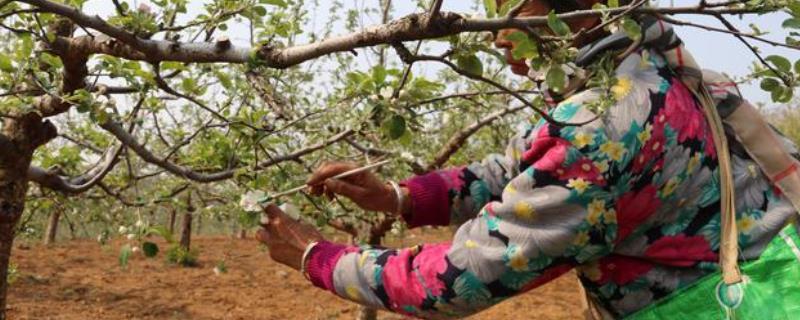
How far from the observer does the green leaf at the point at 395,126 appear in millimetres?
1564

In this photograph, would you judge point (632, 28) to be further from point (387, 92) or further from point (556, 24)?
point (387, 92)

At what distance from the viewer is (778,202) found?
1.50m

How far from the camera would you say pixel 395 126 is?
158 centimetres

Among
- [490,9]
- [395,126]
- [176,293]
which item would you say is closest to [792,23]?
[490,9]

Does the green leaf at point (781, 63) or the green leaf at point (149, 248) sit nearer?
the green leaf at point (781, 63)

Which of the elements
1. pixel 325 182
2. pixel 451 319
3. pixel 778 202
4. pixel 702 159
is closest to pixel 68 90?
pixel 325 182

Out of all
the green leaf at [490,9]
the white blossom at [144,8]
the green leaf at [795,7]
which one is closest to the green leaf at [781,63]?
the green leaf at [795,7]

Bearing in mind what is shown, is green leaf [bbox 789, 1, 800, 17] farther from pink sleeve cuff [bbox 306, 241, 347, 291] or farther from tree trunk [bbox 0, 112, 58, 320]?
tree trunk [bbox 0, 112, 58, 320]

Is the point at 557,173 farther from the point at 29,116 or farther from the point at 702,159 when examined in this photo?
the point at 29,116

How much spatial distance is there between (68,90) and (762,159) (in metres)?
2.27

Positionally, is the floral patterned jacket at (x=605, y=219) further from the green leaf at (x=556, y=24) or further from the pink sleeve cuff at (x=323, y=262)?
the green leaf at (x=556, y=24)

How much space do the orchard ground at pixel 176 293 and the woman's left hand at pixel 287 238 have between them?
19.2 ft

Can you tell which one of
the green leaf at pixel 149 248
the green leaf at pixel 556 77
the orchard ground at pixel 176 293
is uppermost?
the green leaf at pixel 556 77

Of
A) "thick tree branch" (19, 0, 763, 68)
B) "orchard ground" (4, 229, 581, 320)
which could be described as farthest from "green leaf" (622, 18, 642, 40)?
"orchard ground" (4, 229, 581, 320)
